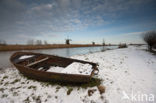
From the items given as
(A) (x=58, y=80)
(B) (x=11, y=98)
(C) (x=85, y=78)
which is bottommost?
(B) (x=11, y=98)

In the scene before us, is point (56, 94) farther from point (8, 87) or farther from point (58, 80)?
point (8, 87)

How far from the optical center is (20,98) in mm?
2730

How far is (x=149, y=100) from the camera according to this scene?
2215 mm

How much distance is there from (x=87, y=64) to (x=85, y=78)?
1593 mm

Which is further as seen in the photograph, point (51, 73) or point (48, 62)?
point (48, 62)

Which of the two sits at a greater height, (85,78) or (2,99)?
(85,78)

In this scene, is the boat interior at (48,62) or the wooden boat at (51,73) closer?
the wooden boat at (51,73)

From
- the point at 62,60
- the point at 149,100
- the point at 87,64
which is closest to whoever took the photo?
the point at 149,100

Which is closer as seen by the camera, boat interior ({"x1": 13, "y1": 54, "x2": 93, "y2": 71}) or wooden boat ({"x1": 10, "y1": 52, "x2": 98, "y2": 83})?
wooden boat ({"x1": 10, "y1": 52, "x2": 98, "y2": 83})

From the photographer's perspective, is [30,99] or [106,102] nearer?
[106,102]

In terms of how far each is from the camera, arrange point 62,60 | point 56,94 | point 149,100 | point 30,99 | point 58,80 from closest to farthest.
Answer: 1. point 149,100
2. point 30,99
3. point 56,94
4. point 58,80
5. point 62,60

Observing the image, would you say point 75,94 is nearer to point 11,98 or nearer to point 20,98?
point 20,98

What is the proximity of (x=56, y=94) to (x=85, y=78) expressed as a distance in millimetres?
1433

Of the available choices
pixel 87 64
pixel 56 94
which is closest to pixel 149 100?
pixel 87 64
